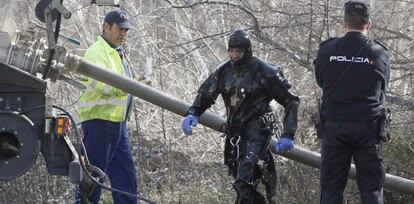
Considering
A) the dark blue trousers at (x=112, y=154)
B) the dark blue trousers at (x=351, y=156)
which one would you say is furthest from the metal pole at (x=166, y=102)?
the dark blue trousers at (x=351, y=156)

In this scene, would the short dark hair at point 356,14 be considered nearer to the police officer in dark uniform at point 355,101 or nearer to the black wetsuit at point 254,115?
the police officer in dark uniform at point 355,101

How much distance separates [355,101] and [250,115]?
101 centimetres

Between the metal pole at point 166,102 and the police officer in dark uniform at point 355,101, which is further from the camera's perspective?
the metal pole at point 166,102

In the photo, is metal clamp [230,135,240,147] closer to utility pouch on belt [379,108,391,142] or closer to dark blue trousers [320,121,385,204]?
dark blue trousers [320,121,385,204]

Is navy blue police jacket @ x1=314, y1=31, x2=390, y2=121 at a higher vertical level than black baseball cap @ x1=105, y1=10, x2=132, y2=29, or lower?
lower

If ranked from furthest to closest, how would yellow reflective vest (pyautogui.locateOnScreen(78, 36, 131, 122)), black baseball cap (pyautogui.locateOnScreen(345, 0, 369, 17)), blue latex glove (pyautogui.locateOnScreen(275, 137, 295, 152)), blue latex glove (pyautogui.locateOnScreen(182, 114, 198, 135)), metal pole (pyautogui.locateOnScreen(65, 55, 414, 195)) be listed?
1. yellow reflective vest (pyautogui.locateOnScreen(78, 36, 131, 122))
2. metal pole (pyautogui.locateOnScreen(65, 55, 414, 195))
3. blue latex glove (pyautogui.locateOnScreen(182, 114, 198, 135))
4. blue latex glove (pyautogui.locateOnScreen(275, 137, 295, 152))
5. black baseball cap (pyautogui.locateOnScreen(345, 0, 369, 17))

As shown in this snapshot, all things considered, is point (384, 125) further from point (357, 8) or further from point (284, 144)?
point (357, 8)

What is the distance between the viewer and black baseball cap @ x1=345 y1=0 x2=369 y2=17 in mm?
7535

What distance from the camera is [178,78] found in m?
13.8

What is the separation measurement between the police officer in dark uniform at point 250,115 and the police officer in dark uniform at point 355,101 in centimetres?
45

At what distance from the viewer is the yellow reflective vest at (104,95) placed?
8.91m

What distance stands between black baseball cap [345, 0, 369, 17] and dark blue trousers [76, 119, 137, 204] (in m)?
2.65

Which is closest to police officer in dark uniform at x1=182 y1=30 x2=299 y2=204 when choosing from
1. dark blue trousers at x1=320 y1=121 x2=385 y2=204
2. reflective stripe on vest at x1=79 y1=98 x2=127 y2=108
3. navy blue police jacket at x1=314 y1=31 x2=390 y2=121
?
dark blue trousers at x1=320 y1=121 x2=385 y2=204

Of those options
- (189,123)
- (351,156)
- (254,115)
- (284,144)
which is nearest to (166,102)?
(189,123)
